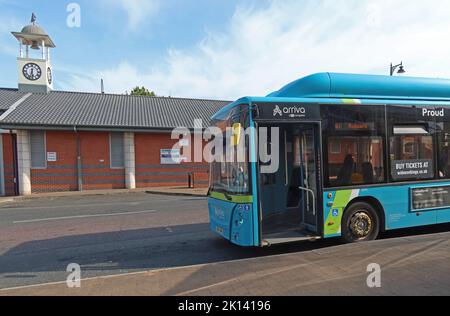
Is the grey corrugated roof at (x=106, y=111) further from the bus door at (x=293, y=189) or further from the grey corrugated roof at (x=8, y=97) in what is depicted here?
the bus door at (x=293, y=189)

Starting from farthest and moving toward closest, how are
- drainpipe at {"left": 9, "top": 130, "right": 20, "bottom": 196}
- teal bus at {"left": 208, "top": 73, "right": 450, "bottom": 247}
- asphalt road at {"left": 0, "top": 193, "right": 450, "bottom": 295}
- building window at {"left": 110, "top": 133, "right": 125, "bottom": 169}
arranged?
building window at {"left": 110, "top": 133, "right": 125, "bottom": 169}, drainpipe at {"left": 9, "top": 130, "right": 20, "bottom": 196}, teal bus at {"left": 208, "top": 73, "right": 450, "bottom": 247}, asphalt road at {"left": 0, "top": 193, "right": 450, "bottom": 295}

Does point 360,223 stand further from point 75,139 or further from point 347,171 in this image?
point 75,139

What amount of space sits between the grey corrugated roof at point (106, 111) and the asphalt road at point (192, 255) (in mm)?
11347

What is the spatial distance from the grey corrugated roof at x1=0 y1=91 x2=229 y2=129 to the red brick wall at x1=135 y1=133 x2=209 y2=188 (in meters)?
1.02

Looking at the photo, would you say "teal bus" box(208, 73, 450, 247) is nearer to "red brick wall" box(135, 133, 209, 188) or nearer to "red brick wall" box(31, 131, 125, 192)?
"red brick wall" box(135, 133, 209, 188)

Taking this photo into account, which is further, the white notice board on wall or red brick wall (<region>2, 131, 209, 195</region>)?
the white notice board on wall

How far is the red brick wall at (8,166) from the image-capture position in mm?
18547

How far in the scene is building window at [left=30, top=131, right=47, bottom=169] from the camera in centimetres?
1869

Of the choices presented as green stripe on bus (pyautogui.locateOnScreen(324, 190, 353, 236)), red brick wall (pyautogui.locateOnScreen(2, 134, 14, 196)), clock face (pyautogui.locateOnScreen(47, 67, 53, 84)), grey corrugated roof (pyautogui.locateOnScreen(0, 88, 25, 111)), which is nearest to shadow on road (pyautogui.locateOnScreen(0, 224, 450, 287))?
green stripe on bus (pyautogui.locateOnScreen(324, 190, 353, 236))

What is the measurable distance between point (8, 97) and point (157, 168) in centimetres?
1207

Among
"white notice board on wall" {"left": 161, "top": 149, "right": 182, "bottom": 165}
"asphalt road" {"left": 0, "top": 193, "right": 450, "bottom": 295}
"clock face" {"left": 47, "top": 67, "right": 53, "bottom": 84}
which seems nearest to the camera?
"asphalt road" {"left": 0, "top": 193, "right": 450, "bottom": 295}
